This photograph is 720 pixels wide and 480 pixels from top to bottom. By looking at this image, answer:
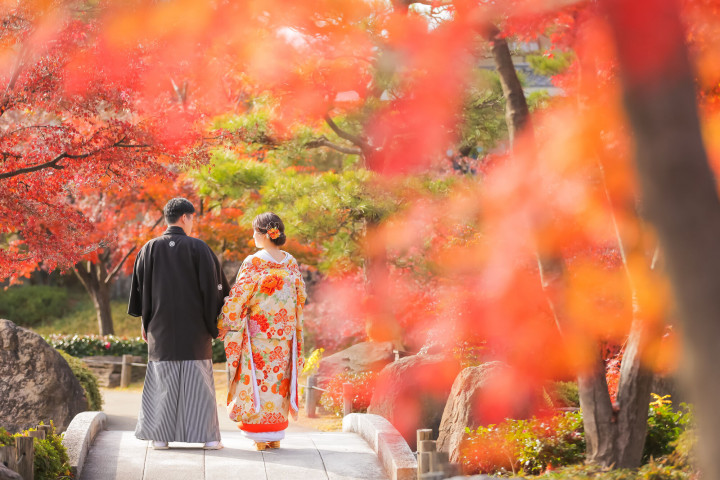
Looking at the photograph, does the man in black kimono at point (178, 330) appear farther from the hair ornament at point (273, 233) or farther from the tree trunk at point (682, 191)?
the tree trunk at point (682, 191)

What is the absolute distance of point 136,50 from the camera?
995cm

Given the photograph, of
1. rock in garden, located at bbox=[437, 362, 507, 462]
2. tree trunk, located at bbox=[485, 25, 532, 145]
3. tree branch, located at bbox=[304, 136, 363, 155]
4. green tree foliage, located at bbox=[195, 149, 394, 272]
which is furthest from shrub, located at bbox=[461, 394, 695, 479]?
tree branch, located at bbox=[304, 136, 363, 155]

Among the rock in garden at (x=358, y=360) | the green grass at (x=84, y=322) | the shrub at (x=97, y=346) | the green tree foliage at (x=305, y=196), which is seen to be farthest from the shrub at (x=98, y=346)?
the rock in garden at (x=358, y=360)

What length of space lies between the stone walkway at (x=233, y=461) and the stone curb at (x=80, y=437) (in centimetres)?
6

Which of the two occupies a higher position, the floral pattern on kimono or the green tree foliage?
the green tree foliage

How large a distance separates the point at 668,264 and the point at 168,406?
4089 mm

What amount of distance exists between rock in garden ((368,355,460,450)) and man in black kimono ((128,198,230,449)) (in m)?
3.49

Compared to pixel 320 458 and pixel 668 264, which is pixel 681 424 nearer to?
pixel 320 458

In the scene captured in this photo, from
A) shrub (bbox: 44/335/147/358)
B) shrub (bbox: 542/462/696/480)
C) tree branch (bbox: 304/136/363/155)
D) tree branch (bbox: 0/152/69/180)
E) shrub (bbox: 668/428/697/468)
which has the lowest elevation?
shrub (bbox: 542/462/696/480)

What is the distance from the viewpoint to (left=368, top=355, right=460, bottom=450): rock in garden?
8.91 meters

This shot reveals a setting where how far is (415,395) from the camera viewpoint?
8930 mm

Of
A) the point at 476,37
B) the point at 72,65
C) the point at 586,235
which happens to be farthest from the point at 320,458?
the point at 476,37

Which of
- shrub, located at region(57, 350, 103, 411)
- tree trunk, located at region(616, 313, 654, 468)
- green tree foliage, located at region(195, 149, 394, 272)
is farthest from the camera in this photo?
green tree foliage, located at region(195, 149, 394, 272)

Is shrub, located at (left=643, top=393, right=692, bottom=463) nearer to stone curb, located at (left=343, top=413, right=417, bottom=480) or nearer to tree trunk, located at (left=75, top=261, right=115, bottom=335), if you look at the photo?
stone curb, located at (left=343, top=413, right=417, bottom=480)
